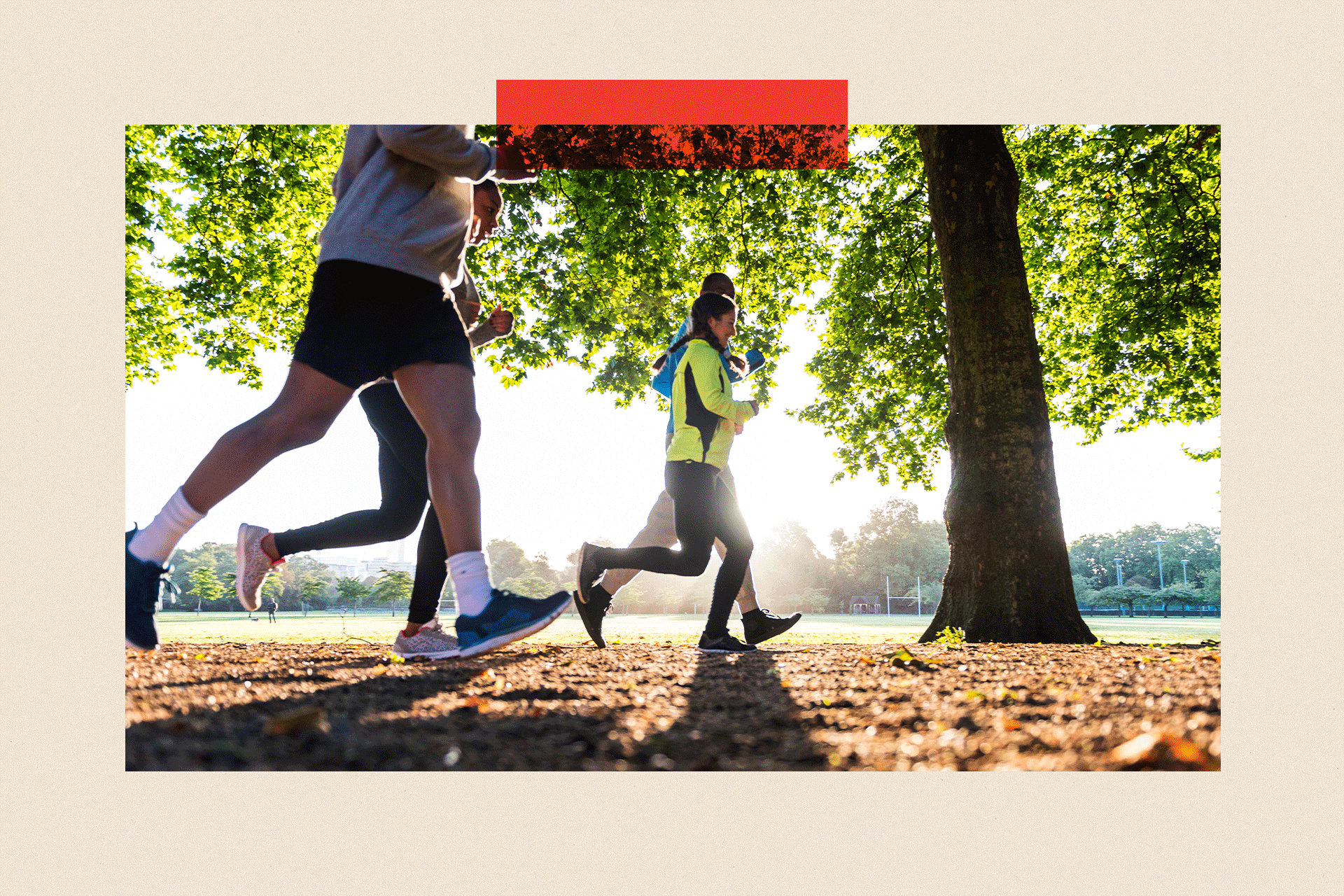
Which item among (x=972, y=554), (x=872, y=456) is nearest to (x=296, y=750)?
(x=972, y=554)

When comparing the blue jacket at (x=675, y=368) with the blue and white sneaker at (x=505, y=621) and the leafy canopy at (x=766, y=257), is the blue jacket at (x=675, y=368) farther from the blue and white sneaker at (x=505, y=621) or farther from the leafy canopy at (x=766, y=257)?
the leafy canopy at (x=766, y=257)

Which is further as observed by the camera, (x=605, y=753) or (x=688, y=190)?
(x=688, y=190)

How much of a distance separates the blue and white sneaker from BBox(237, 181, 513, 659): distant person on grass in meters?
0.72

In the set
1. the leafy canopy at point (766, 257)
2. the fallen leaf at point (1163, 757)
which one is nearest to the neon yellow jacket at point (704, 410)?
the fallen leaf at point (1163, 757)

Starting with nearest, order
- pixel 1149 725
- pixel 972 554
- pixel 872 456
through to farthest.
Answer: pixel 1149 725
pixel 972 554
pixel 872 456

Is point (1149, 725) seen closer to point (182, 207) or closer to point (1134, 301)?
point (1134, 301)

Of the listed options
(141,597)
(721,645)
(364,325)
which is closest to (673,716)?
(364,325)

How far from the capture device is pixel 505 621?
2764mm

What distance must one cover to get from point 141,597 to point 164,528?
0.78 ft

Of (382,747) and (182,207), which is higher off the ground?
(182,207)

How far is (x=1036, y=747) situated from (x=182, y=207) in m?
12.0

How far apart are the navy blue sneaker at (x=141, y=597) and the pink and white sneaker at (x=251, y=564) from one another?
0.75 meters

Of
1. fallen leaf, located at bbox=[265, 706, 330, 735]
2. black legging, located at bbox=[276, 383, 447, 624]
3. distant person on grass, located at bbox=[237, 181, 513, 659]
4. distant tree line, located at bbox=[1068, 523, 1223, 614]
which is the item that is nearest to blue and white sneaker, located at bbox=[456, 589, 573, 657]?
distant person on grass, located at bbox=[237, 181, 513, 659]

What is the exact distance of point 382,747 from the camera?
1641mm
